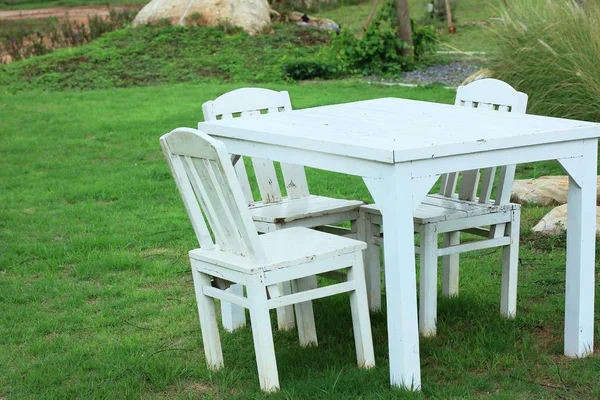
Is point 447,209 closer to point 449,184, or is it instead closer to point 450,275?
point 449,184

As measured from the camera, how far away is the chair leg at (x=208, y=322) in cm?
391

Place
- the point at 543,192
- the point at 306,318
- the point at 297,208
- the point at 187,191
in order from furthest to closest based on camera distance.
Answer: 1. the point at 543,192
2. the point at 297,208
3. the point at 306,318
4. the point at 187,191

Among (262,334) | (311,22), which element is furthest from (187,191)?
(311,22)

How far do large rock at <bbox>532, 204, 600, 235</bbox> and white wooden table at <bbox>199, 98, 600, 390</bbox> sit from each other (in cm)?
170

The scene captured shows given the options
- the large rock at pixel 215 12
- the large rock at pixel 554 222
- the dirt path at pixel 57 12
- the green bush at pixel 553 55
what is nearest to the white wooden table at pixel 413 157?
the large rock at pixel 554 222

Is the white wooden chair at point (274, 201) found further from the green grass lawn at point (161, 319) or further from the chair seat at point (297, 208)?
the green grass lawn at point (161, 319)

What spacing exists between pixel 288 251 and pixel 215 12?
44.8ft

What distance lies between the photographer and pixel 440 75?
13086 mm

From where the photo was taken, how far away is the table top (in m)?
3.47

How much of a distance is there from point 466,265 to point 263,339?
2164 mm

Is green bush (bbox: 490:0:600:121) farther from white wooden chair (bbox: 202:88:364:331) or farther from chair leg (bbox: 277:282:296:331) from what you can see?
chair leg (bbox: 277:282:296:331)

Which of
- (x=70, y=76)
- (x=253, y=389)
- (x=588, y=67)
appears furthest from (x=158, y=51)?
(x=253, y=389)

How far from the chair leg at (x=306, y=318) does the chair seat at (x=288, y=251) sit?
0.95ft

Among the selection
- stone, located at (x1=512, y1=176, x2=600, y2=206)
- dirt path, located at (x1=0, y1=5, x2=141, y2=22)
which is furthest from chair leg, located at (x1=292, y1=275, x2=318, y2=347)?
dirt path, located at (x1=0, y1=5, x2=141, y2=22)
